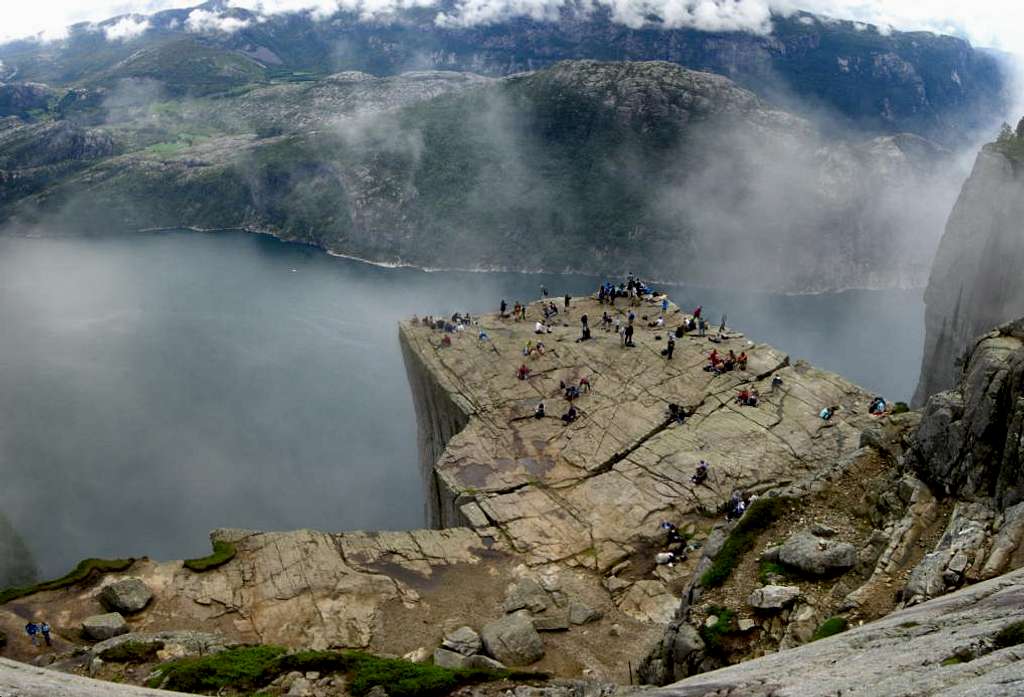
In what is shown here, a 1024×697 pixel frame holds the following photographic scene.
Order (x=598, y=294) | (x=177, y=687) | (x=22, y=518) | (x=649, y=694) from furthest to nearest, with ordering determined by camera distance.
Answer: (x=22, y=518) < (x=598, y=294) < (x=177, y=687) < (x=649, y=694)

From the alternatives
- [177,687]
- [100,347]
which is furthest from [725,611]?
[100,347]

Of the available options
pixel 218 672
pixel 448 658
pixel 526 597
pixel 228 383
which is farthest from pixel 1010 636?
pixel 228 383

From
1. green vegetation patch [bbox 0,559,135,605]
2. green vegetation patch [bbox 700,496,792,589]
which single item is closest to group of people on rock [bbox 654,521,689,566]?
green vegetation patch [bbox 700,496,792,589]

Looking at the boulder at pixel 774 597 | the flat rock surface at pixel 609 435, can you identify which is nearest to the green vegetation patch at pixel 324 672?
the boulder at pixel 774 597

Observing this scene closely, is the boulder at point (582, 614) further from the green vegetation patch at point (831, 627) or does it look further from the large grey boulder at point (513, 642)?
the green vegetation patch at point (831, 627)

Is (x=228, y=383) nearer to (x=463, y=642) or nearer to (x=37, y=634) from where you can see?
(x=37, y=634)

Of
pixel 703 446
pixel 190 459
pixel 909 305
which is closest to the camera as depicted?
pixel 703 446

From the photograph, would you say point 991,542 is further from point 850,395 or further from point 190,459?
point 190,459

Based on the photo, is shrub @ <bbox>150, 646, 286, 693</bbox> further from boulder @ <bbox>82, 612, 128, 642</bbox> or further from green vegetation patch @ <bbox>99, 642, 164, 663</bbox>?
boulder @ <bbox>82, 612, 128, 642</bbox>
